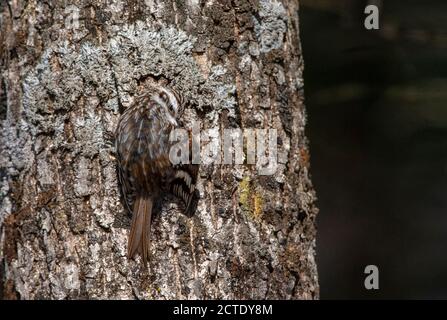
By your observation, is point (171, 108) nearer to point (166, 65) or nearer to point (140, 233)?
point (166, 65)

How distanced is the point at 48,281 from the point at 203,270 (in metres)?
0.50

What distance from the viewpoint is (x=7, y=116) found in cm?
262

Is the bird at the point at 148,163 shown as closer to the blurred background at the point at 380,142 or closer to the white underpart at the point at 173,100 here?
the white underpart at the point at 173,100

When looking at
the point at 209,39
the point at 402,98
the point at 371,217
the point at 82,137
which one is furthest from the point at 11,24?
the point at 371,217

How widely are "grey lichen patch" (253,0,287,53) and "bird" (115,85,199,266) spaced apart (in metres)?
0.34

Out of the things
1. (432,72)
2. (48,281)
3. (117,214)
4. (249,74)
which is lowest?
(48,281)

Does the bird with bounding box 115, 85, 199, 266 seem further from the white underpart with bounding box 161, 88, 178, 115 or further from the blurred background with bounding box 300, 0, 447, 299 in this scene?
the blurred background with bounding box 300, 0, 447, 299

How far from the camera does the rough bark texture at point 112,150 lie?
96.7 inches

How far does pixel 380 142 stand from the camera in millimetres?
4750

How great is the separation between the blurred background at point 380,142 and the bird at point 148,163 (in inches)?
74.2

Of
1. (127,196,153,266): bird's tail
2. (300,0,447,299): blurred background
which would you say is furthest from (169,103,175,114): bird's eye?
(300,0,447,299): blurred background

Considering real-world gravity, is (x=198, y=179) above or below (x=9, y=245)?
above

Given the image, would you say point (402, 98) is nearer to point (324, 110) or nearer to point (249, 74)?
point (324, 110)

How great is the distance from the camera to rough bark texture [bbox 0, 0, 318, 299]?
96.7 inches
